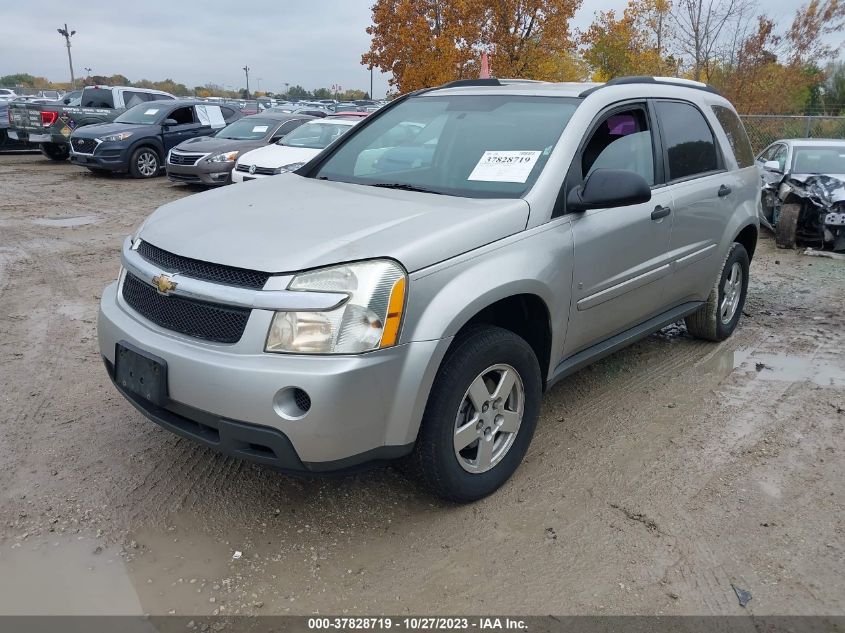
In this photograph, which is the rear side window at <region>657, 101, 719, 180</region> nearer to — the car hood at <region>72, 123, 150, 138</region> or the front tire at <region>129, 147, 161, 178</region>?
the front tire at <region>129, 147, 161, 178</region>

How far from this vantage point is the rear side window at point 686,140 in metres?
4.26

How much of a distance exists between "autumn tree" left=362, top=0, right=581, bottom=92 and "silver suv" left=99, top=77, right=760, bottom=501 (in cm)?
1421

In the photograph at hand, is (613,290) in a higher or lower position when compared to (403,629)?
higher

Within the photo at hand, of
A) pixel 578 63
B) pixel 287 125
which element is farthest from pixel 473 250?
pixel 578 63

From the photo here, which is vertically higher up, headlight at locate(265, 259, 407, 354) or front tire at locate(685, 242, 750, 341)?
headlight at locate(265, 259, 407, 354)

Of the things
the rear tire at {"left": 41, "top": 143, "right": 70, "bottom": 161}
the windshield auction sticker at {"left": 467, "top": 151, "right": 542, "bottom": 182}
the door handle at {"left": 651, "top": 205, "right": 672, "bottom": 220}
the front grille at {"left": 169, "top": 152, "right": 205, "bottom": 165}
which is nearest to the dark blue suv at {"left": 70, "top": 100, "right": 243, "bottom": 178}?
the front grille at {"left": 169, "top": 152, "right": 205, "bottom": 165}

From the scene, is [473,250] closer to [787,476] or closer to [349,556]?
[349,556]

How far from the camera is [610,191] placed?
325 cm

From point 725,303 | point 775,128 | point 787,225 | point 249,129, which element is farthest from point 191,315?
point 775,128

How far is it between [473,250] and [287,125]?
11.3 metres

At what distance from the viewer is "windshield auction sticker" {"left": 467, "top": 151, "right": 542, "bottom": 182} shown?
3365 mm

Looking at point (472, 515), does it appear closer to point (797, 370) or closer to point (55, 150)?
point (797, 370)

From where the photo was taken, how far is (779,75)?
2069 centimetres

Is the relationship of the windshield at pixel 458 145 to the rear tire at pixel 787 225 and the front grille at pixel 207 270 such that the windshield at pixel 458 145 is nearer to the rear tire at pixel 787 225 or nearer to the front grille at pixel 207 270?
the front grille at pixel 207 270
